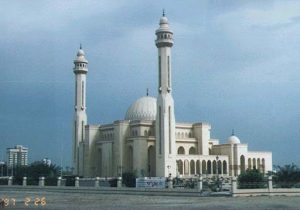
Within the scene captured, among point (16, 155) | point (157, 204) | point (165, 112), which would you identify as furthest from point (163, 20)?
point (16, 155)

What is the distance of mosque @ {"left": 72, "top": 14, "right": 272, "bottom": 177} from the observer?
55688 mm

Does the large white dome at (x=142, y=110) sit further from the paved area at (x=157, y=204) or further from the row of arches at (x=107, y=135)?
the paved area at (x=157, y=204)

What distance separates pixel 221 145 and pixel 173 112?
11609mm

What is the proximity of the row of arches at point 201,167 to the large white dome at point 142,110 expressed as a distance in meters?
8.18

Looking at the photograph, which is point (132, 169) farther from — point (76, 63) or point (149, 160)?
point (76, 63)

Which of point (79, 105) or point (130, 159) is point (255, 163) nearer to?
point (130, 159)

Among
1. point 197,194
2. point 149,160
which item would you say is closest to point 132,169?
point 149,160

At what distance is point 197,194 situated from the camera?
3331cm

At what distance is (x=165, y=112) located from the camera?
2181 inches

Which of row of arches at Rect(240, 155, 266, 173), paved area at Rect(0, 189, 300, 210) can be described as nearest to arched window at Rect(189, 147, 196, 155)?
row of arches at Rect(240, 155, 266, 173)

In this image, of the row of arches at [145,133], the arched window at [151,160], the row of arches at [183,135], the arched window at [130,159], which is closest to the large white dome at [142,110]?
the row of arches at [145,133]

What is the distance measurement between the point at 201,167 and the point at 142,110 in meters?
10.4

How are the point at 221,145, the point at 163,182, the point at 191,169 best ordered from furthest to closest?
the point at 221,145 < the point at 191,169 < the point at 163,182

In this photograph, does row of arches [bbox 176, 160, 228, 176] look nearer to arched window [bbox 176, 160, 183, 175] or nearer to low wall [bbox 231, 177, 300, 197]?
arched window [bbox 176, 160, 183, 175]
